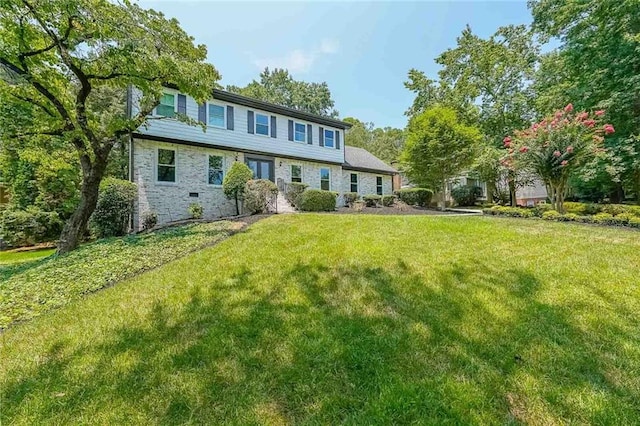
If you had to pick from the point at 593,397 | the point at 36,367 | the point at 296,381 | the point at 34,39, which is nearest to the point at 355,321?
the point at 296,381

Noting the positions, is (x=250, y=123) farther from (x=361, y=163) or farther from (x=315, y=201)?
(x=361, y=163)

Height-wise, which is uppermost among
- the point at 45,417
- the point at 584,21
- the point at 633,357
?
the point at 584,21

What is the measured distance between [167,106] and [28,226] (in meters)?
8.48

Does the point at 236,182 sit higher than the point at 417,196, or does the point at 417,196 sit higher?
the point at 236,182

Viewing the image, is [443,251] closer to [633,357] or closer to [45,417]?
[633,357]

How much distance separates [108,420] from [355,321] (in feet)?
7.49

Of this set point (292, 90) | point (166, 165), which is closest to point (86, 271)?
point (166, 165)

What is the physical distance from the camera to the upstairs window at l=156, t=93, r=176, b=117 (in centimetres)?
1232

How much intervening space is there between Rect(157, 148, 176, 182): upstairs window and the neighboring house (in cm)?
4

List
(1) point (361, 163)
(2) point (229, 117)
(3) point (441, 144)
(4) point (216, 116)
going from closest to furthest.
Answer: (4) point (216, 116)
(2) point (229, 117)
(3) point (441, 144)
(1) point (361, 163)

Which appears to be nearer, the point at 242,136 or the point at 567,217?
the point at 567,217

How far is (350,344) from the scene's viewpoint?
9.78 ft

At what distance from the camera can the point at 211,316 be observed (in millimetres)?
3668

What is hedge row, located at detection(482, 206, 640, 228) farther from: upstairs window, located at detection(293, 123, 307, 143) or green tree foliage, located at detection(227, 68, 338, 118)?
green tree foliage, located at detection(227, 68, 338, 118)
